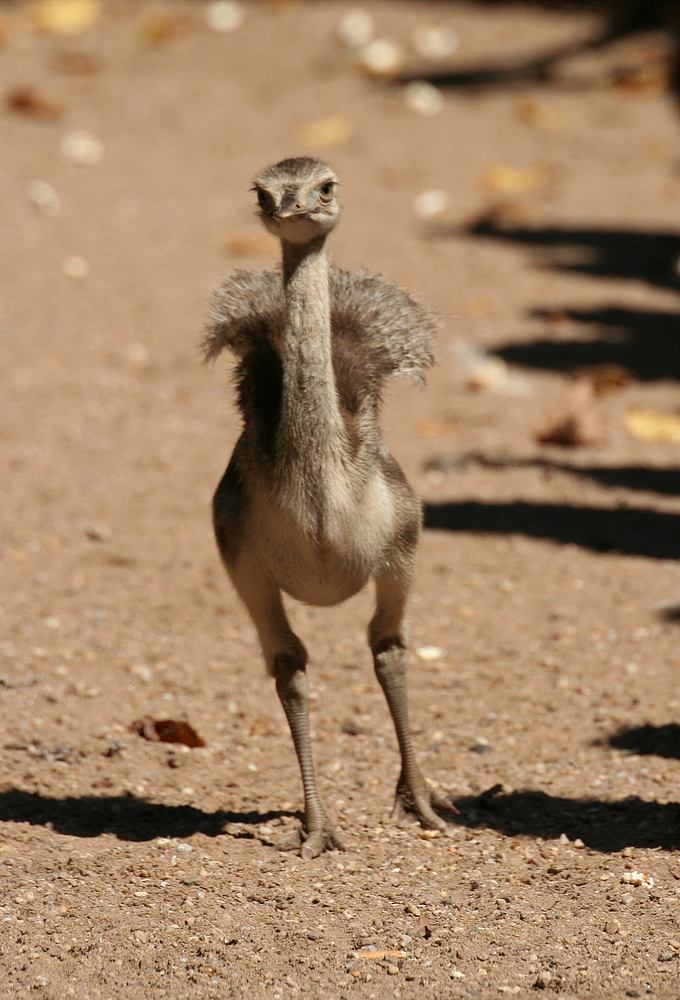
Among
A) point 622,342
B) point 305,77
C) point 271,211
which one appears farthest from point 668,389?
point 305,77

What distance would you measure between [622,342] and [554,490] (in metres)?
2.46

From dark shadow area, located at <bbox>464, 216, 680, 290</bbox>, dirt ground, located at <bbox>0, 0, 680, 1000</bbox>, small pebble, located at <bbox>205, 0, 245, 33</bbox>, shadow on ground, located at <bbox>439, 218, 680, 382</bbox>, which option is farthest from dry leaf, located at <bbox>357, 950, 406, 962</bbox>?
small pebble, located at <bbox>205, 0, 245, 33</bbox>

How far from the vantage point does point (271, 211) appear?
412 centimetres

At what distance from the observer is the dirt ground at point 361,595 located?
4.02 m

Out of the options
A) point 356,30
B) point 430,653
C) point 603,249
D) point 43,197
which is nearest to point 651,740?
point 430,653

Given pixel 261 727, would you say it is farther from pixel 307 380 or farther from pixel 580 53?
pixel 580 53

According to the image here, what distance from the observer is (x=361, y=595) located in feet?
22.3

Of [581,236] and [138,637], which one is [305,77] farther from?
[138,637]

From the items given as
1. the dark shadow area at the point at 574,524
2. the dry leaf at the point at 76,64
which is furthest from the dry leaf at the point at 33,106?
the dark shadow area at the point at 574,524

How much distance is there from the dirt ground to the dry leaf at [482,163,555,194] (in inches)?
2.1

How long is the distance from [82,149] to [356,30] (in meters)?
4.18

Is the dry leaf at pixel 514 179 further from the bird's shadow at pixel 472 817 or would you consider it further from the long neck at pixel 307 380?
the long neck at pixel 307 380

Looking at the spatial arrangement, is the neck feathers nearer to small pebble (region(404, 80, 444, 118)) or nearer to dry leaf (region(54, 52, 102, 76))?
small pebble (region(404, 80, 444, 118))

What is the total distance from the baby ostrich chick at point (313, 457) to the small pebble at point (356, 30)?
10.3 metres
